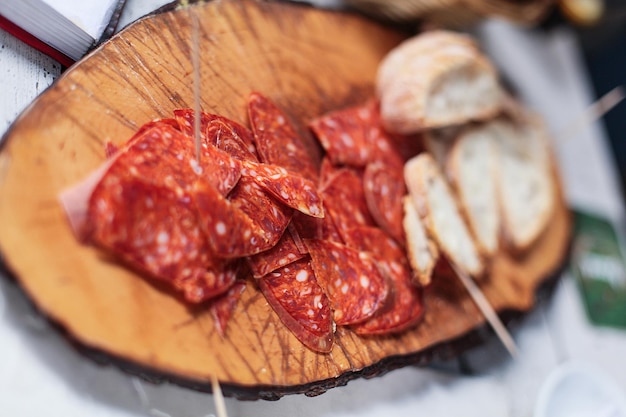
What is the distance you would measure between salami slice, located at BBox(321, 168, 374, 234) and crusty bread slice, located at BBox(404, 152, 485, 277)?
0.49 feet

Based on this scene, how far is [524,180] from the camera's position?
6.08 feet

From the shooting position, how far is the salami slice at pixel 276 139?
4.19 feet

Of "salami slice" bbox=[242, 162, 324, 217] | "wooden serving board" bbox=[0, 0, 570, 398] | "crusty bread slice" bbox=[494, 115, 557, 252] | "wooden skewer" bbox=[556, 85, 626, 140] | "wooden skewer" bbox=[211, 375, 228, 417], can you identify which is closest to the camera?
"wooden serving board" bbox=[0, 0, 570, 398]

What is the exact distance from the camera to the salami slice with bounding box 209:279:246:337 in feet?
3.55

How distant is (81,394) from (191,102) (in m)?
0.63

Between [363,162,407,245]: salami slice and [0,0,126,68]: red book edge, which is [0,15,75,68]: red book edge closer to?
[0,0,126,68]: red book edge

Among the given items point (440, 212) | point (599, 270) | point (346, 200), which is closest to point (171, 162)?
point (346, 200)

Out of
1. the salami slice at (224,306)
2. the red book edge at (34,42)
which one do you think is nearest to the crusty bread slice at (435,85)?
the salami slice at (224,306)

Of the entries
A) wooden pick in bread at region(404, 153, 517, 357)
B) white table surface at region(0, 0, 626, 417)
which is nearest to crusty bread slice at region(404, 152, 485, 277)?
wooden pick in bread at region(404, 153, 517, 357)

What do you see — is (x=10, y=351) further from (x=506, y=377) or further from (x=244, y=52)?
(x=506, y=377)

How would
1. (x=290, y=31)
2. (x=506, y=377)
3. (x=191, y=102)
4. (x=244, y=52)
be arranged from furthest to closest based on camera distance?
1. (x=506, y=377)
2. (x=290, y=31)
3. (x=244, y=52)
4. (x=191, y=102)

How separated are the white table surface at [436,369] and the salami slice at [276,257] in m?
0.28

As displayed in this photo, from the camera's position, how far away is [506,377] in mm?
1703

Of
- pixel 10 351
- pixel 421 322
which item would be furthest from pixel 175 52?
pixel 421 322
